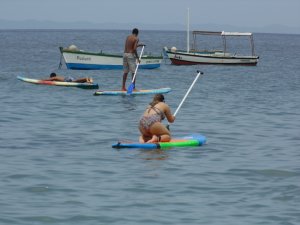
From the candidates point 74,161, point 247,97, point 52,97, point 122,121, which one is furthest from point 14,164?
point 247,97

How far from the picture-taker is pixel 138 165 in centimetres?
1819

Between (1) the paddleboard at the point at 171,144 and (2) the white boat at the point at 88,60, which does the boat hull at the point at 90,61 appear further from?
(1) the paddleboard at the point at 171,144

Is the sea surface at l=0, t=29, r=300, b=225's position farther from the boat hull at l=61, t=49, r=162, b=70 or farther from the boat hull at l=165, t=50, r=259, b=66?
the boat hull at l=165, t=50, r=259, b=66

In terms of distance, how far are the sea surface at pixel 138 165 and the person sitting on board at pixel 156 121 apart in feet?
1.34

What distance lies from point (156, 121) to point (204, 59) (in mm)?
36227

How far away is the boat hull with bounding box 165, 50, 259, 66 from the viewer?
2182 inches

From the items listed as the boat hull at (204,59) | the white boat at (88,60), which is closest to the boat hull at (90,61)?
the white boat at (88,60)

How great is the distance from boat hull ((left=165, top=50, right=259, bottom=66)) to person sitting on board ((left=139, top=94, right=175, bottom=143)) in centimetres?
3565

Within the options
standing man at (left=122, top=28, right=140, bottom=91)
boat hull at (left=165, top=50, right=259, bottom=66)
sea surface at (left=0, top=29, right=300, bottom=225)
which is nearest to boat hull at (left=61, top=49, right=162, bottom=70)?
boat hull at (left=165, top=50, right=259, bottom=66)

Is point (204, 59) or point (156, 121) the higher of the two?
point (156, 121)

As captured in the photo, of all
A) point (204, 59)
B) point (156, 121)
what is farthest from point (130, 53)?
point (204, 59)

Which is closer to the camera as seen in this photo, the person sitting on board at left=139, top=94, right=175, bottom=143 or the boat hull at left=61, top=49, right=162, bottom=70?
the person sitting on board at left=139, top=94, right=175, bottom=143

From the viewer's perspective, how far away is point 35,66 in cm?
5766

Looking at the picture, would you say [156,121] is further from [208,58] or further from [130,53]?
[208,58]
